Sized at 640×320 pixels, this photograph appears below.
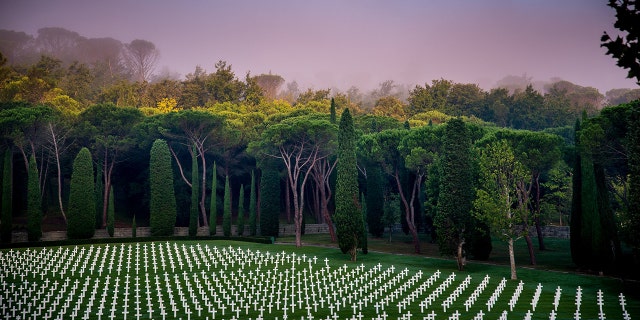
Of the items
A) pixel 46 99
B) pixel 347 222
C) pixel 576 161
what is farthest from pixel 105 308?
pixel 46 99

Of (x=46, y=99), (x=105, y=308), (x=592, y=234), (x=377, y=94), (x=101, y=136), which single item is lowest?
(x=105, y=308)

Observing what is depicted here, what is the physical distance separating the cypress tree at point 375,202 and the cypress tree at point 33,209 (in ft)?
90.0

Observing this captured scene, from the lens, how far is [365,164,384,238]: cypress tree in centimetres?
5268

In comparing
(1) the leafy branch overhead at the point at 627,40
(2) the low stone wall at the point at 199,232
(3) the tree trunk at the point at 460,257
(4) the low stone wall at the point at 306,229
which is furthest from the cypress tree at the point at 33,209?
(1) the leafy branch overhead at the point at 627,40

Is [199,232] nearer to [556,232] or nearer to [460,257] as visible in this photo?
[460,257]

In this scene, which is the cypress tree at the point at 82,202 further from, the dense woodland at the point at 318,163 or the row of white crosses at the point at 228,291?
the row of white crosses at the point at 228,291

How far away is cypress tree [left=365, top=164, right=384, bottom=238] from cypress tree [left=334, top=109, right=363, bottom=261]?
1385 centimetres

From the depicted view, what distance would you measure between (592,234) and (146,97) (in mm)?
63108

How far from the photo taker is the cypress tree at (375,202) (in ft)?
173

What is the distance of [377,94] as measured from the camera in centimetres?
16238

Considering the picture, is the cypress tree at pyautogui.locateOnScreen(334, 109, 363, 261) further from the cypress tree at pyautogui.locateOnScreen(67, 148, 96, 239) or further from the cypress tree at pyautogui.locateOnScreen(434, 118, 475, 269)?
the cypress tree at pyautogui.locateOnScreen(67, 148, 96, 239)

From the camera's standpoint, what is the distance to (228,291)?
24891 millimetres

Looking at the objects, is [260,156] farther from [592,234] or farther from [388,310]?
[388,310]

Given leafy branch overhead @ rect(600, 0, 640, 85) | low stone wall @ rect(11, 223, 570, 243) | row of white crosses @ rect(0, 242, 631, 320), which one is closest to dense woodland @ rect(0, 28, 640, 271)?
low stone wall @ rect(11, 223, 570, 243)
